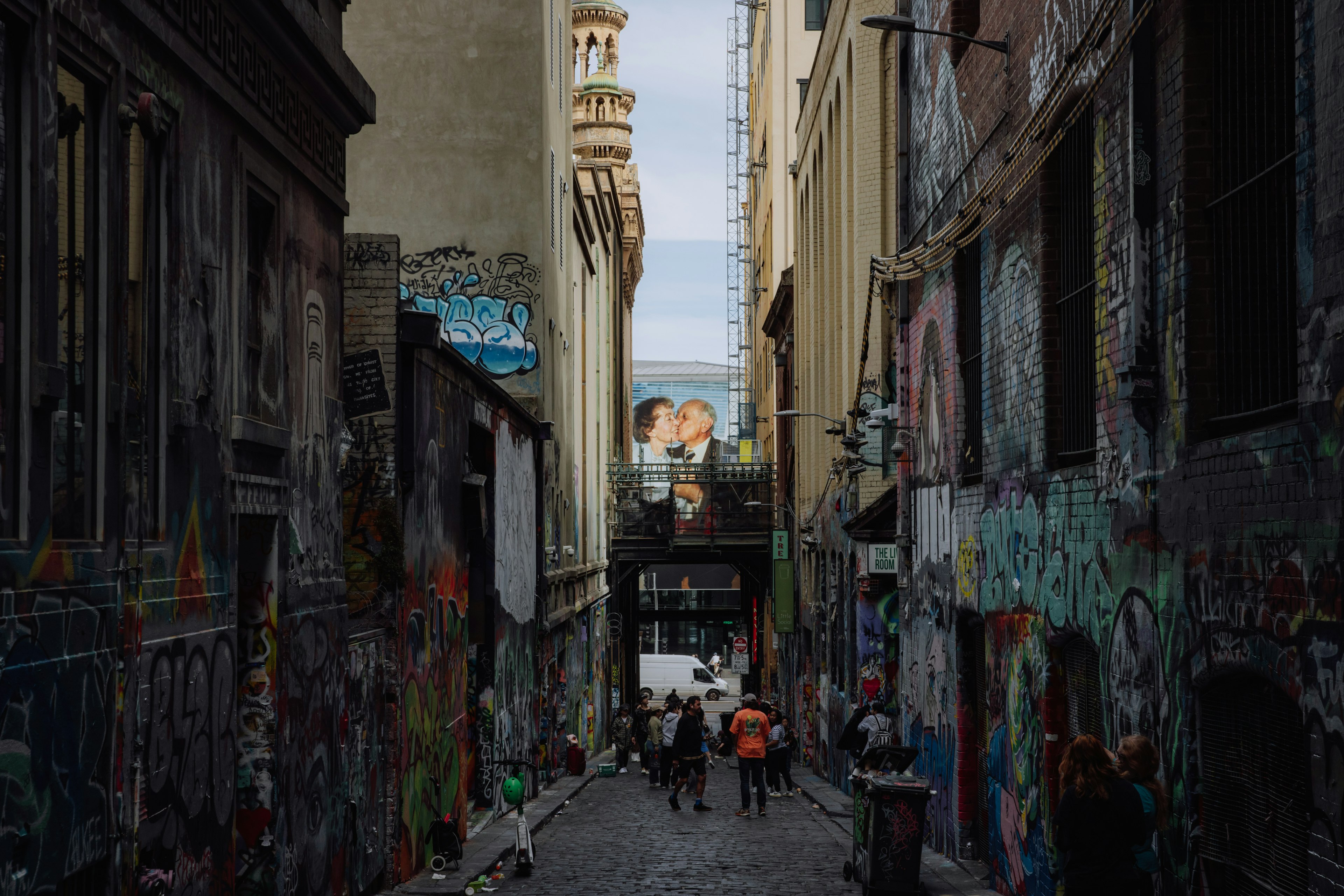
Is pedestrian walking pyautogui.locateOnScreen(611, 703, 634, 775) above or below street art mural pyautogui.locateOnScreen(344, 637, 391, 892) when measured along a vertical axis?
below

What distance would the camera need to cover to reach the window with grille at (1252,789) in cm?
681

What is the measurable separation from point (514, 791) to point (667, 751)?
1138 centimetres

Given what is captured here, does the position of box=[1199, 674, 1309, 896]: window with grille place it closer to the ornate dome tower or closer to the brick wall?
the brick wall

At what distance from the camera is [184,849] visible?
7.97 metres

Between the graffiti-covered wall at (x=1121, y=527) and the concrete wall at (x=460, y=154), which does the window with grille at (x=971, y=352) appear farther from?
the concrete wall at (x=460, y=154)

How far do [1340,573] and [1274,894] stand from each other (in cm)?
191

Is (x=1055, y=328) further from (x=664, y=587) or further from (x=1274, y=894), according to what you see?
(x=664, y=587)

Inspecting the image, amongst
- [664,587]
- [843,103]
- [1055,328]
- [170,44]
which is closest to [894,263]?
[1055,328]

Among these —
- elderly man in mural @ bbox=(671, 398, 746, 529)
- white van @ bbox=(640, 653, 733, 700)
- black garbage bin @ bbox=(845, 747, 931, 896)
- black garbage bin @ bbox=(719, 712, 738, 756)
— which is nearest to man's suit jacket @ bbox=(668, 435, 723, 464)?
white van @ bbox=(640, 653, 733, 700)

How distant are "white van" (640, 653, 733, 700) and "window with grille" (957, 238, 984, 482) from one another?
53.0m

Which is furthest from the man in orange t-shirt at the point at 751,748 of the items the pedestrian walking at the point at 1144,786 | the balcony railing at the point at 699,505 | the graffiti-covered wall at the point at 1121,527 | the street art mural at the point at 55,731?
the balcony railing at the point at 699,505

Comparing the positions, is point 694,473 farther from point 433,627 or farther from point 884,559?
point 433,627

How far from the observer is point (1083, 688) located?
34.9 ft

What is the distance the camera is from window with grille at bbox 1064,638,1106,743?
1027 cm
